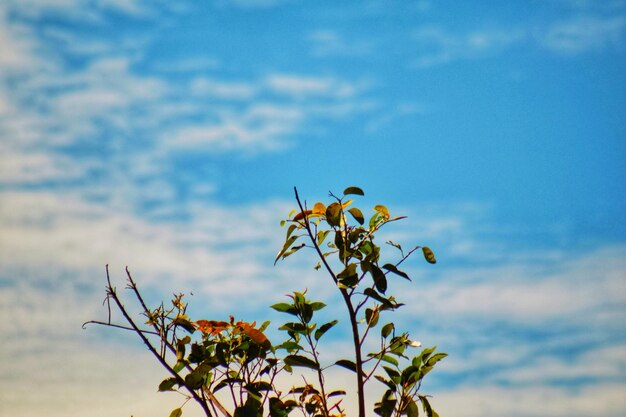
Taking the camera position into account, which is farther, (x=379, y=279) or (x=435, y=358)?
(x=435, y=358)

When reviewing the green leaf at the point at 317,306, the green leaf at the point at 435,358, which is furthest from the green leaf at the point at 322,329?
the green leaf at the point at 435,358

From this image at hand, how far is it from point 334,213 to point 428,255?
17.9 inches

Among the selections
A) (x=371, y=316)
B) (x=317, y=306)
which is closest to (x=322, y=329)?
(x=317, y=306)

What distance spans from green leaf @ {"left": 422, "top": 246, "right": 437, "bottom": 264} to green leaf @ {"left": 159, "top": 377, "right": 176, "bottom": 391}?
125cm

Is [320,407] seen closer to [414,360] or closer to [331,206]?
[414,360]

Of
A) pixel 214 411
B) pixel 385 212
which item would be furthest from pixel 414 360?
pixel 214 411

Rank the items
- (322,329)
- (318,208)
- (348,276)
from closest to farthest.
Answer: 1. (348,276)
2. (318,208)
3. (322,329)

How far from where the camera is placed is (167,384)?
2.86 metres

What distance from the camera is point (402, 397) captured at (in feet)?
9.31

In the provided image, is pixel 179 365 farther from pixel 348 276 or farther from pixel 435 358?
pixel 435 358

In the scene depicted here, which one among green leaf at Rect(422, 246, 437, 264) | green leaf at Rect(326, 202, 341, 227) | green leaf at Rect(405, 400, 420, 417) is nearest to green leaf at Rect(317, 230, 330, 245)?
green leaf at Rect(326, 202, 341, 227)

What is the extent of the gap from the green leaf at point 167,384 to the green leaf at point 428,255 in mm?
1248

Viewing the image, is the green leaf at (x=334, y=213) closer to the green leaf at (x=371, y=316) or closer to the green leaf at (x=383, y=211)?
the green leaf at (x=383, y=211)

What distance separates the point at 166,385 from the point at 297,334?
63 centimetres
